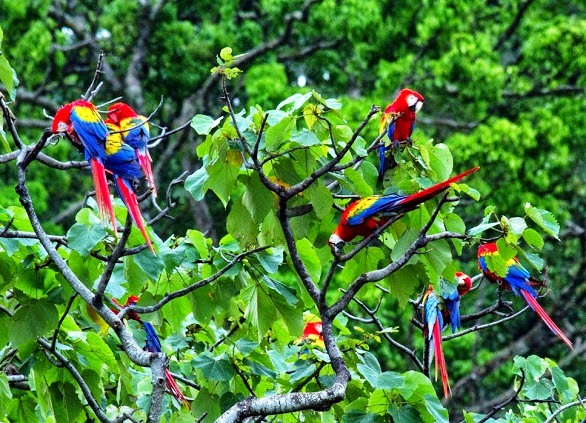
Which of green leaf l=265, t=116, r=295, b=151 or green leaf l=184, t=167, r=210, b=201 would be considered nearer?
green leaf l=265, t=116, r=295, b=151

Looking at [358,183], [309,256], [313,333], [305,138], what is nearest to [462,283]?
[313,333]

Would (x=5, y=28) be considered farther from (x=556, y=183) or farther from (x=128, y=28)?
(x=556, y=183)

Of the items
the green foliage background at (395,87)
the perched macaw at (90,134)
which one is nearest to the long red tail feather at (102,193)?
the perched macaw at (90,134)

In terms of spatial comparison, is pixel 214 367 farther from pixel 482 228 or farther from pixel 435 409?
pixel 482 228

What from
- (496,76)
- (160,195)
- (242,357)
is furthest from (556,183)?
(242,357)

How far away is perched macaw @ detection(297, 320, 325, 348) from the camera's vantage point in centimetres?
303

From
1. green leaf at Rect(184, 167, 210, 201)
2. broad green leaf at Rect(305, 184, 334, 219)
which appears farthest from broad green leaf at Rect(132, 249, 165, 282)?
broad green leaf at Rect(305, 184, 334, 219)

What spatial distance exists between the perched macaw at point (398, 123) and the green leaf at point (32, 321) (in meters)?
0.93

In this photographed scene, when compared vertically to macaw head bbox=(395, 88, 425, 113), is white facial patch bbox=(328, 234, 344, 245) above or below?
below

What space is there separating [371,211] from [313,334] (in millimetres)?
759

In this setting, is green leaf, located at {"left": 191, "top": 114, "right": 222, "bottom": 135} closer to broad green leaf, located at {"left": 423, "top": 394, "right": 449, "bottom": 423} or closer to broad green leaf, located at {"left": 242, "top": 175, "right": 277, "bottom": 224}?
broad green leaf, located at {"left": 242, "top": 175, "right": 277, "bottom": 224}

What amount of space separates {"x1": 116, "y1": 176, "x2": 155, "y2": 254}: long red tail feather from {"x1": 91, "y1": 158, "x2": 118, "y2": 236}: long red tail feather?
0.05 meters

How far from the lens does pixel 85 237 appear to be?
245 cm

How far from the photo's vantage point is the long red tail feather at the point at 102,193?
8.33 ft
